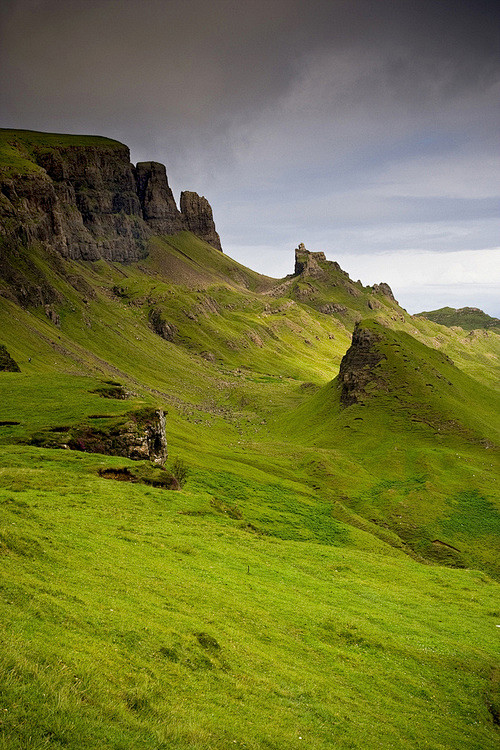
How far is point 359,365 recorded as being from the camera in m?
182

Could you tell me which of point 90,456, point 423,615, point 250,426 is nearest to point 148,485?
point 90,456

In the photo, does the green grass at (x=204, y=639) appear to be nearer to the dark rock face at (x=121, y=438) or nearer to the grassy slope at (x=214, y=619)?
the grassy slope at (x=214, y=619)

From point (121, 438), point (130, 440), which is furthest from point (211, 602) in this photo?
point (121, 438)

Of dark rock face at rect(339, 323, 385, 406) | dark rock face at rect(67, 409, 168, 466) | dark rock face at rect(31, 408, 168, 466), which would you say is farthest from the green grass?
dark rock face at rect(339, 323, 385, 406)

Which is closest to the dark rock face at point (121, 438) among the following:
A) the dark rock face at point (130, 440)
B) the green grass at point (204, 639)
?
the dark rock face at point (130, 440)

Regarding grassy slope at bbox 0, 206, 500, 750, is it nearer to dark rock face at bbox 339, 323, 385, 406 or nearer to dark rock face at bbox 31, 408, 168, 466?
dark rock face at bbox 31, 408, 168, 466

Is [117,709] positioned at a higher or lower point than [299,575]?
higher

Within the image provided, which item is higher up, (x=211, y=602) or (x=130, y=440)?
(x=211, y=602)

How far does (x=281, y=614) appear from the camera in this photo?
33031mm

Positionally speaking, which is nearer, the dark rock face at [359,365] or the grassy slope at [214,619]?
the grassy slope at [214,619]

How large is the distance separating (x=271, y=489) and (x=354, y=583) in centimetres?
4021

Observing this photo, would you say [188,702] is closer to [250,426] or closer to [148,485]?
[148,485]

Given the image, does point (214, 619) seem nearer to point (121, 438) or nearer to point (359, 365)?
point (121, 438)

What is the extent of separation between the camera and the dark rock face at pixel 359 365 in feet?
562
